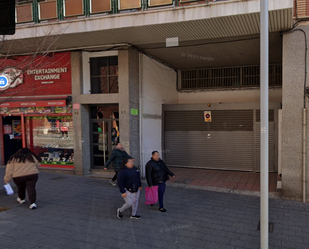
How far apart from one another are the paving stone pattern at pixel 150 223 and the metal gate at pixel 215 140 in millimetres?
3436

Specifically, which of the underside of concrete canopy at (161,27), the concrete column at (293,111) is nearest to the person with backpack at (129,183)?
the underside of concrete canopy at (161,27)

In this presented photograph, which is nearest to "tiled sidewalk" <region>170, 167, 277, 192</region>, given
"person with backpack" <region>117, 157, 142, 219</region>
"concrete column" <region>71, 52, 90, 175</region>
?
"concrete column" <region>71, 52, 90, 175</region>

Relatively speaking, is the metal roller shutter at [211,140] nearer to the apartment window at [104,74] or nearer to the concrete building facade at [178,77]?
the concrete building facade at [178,77]

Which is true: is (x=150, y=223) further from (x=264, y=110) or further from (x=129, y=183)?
(x=264, y=110)

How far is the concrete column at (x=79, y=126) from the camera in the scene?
30.3 ft

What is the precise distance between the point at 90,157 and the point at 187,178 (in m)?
3.65

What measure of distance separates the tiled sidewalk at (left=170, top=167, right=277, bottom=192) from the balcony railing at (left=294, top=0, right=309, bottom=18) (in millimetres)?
4779

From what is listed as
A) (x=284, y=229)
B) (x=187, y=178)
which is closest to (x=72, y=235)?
(x=284, y=229)

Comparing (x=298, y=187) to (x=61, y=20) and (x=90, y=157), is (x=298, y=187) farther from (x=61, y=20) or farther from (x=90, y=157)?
(x=61, y=20)

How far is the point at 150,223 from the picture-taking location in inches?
207

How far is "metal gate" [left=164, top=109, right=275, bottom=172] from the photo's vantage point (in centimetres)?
1023

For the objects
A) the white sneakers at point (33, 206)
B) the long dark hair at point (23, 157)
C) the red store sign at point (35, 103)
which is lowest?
the white sneakers at point (33, 206)

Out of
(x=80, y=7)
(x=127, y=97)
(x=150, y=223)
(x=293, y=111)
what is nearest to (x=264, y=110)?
(x=150, y=223)

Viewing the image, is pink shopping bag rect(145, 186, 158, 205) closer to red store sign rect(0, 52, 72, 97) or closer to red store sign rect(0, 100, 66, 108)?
red store sign rect(0, 100, 66, 108)
